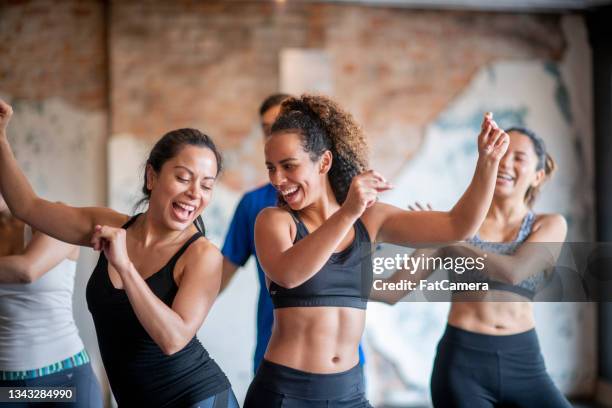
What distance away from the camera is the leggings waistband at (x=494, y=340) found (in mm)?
2291

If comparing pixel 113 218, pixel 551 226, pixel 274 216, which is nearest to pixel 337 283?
pixel 274 216

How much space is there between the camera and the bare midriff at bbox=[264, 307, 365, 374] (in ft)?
5.74

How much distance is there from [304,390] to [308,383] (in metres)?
0.02

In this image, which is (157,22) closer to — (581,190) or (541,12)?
(541,12)

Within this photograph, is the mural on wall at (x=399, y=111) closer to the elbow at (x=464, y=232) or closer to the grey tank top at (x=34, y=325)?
the grey tank top at (x=34, y=325)

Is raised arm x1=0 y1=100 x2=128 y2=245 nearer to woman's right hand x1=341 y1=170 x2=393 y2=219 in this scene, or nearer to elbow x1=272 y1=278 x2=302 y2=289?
elbow x1=272 y1=278 x2=302 y2=289

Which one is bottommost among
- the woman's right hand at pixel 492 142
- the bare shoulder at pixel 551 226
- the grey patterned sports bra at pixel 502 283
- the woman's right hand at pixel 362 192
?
the grey patterned sports bra at pixel 502 283

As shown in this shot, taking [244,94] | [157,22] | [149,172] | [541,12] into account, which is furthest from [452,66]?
[149,172]

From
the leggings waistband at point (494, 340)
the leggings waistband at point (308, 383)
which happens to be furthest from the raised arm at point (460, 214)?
the leggings waistband at point (494, 340)

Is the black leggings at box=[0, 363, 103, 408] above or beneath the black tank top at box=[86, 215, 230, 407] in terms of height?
beneath

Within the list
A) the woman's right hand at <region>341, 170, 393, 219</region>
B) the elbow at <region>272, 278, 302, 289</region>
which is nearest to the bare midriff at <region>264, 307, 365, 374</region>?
the elbow at <region>272, 278, 302, 289</region>

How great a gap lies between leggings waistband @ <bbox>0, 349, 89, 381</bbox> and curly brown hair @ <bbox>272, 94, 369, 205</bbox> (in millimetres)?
930

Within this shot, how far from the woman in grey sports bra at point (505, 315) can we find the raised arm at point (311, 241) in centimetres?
78

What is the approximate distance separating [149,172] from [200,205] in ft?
0.70
